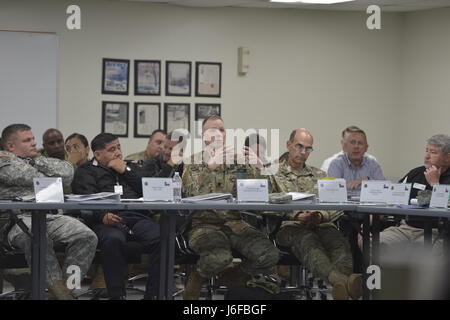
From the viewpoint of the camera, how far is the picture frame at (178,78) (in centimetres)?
888

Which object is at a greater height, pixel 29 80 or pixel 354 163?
pixel 29 80

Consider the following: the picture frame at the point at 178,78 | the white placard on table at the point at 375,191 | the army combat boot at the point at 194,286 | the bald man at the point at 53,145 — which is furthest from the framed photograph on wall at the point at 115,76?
the white placard on table at the point at 375,191

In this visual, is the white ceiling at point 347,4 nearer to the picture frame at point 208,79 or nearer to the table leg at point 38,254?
the picture frame at point 208,79

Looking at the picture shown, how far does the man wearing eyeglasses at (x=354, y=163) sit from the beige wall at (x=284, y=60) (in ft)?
8.39

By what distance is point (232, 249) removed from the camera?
5.34m

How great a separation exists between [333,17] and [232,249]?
4.63 meters

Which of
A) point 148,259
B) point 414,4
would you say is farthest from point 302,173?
point 414,4

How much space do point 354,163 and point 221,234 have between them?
1719 millimetres

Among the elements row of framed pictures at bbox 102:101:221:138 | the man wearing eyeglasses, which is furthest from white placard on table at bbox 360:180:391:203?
row of framed pictures at bbox 102:101:221:138

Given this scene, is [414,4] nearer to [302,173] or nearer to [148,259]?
[302,173]

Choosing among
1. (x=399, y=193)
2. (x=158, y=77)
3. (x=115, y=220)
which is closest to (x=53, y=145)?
(x=115, y=220)

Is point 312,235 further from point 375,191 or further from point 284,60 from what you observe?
point 284,60

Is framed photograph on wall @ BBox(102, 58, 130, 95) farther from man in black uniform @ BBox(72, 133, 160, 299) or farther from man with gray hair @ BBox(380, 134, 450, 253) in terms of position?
man with gray hair @ BBox(380, 134, 450, 253)

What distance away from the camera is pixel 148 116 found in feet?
29.0
